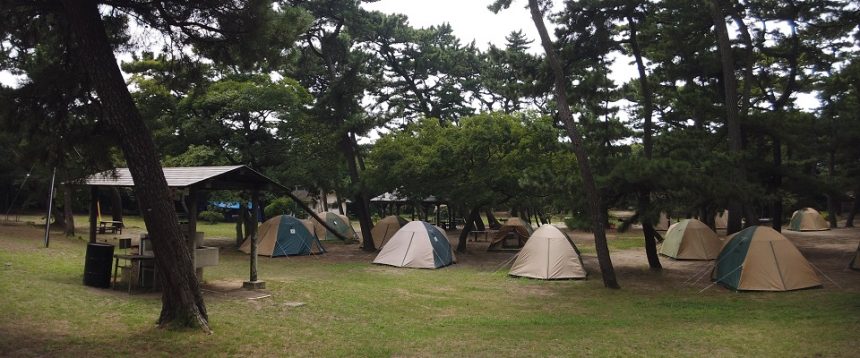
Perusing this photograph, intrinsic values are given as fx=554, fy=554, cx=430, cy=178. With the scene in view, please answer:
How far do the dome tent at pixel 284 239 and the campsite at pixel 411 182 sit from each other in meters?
0.07

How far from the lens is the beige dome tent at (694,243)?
17.6 metres

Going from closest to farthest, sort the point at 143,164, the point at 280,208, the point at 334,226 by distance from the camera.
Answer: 1. the point at 143,164
2. the point at 334,226
3. the point at 280,208

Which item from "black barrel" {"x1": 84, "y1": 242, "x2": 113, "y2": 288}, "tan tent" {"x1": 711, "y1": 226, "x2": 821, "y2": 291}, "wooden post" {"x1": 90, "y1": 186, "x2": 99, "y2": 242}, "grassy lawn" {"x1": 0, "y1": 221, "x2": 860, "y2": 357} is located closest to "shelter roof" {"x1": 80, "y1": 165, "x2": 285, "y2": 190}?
"wooden post" {"x1": 90, "y1": 186, "x2": 99, "y2": 242}

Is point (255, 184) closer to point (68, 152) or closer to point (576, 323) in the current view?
point (68, 152)

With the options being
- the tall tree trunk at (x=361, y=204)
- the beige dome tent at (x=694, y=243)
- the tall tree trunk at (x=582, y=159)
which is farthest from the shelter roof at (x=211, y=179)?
the beige dome tent at (x=694, y=243)

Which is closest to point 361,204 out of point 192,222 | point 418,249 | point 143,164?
point 418,249

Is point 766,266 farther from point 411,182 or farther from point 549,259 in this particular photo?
point 411,182

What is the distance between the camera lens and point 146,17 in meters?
8.05

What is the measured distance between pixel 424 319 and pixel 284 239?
34.9 feet

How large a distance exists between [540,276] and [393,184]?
23.2 feet

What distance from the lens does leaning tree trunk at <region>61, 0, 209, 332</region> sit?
673cm

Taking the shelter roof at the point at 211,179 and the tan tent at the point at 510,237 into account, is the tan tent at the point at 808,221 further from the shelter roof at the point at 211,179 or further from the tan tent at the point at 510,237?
the shelter roof at the point at 211,179

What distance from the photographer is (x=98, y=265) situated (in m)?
9.95

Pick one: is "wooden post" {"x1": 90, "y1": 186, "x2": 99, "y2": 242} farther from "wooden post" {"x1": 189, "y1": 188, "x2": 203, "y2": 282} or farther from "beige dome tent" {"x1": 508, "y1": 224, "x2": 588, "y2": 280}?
"beige dome tent" {"x1": 508, "y1": 224, "x2": 588, "y2": 280}
